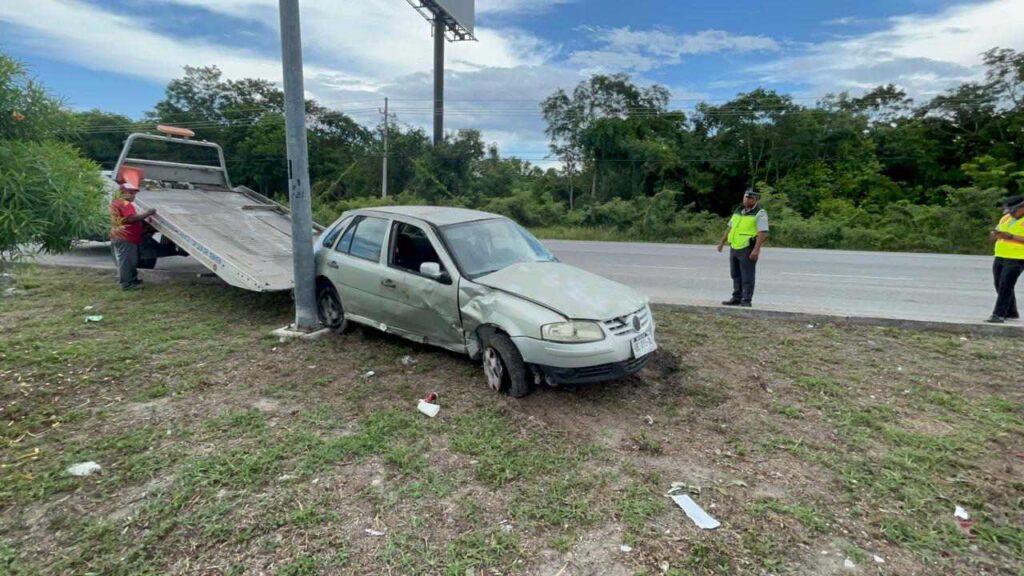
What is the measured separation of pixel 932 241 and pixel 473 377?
18874 mm

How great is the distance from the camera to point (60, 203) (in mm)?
3338

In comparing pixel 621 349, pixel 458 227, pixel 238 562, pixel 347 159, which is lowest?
pixel 238 562

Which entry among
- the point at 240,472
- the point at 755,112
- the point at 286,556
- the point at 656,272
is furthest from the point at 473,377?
the point at 755,112

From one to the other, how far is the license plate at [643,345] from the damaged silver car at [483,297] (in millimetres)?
13

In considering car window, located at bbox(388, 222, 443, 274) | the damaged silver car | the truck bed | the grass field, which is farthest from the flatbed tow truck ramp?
car window, located at bbox(388, 222, 443, 274)

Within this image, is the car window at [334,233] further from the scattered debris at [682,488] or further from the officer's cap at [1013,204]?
the officer's cap at [1013,204]

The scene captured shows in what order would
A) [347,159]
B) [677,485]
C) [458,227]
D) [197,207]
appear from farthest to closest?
1. [347,159]
2. [197,207]
3. [458,227]
4. [677,485]

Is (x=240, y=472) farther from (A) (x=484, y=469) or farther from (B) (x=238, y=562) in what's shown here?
(A) (x=484, y=469)

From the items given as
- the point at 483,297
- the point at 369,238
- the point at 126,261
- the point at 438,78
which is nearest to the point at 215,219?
the point at 126,261

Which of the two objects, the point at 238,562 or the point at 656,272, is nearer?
the point at 238,562

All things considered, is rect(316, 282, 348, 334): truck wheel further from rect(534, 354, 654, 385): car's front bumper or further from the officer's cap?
the officer's cap

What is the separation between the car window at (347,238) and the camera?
5.91m

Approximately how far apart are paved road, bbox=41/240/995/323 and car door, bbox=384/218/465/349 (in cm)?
384

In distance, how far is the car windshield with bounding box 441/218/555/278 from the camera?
4.85 metres
